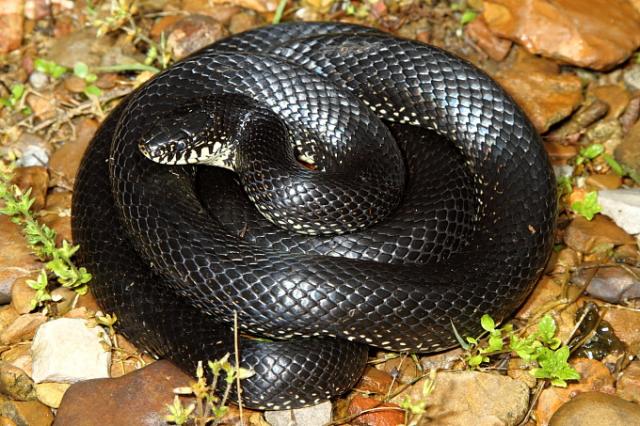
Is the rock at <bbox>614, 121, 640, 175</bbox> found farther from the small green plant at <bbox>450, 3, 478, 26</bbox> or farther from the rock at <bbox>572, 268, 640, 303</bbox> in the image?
the small green plant at <bbox>450, 3, 478, 26</bbox>

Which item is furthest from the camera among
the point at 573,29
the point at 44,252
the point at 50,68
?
the point at 573,29

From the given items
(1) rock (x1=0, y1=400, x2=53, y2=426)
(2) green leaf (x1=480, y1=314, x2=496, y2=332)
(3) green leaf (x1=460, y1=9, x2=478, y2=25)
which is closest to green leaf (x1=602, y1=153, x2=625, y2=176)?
(3) green leaf (x1=460, y1=9, x2=478, y2=25)

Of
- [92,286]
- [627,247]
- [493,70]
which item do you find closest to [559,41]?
[493,70]

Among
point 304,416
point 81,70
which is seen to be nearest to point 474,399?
point 304,416

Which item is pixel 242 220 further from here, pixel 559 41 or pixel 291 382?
pixel 559 41

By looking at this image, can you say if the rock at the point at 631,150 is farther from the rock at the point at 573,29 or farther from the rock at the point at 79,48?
the rock at the point at 79,48

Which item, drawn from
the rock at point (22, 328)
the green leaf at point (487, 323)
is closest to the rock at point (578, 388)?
the green leaf at point (487, 323)

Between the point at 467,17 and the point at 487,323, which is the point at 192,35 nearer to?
the point at 467,17

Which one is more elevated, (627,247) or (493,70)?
(493,70)
